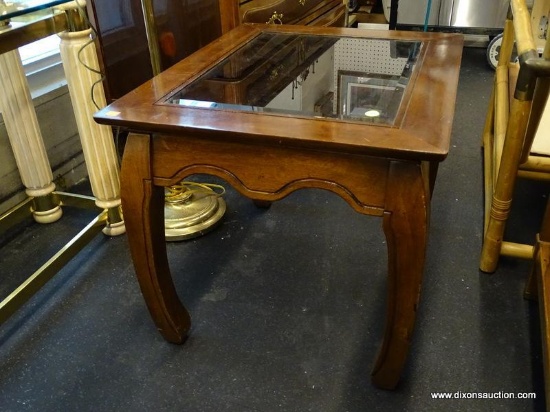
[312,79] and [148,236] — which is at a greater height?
[312,79]

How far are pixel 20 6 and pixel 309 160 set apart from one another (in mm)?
659

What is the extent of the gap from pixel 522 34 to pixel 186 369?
3.16 feet

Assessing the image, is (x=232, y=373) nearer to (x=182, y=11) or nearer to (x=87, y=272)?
(x=87, y=272)

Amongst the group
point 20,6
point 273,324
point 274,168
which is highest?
point 20,6

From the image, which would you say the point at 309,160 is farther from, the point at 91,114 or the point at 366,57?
the point at 91,114

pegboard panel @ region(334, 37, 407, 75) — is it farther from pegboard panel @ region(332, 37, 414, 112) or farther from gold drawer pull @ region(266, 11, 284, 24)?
gold drawer pull @ region(266, 11, 284, 24)

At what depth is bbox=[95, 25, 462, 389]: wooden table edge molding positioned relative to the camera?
743 mm

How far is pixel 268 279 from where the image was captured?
4.25 feet

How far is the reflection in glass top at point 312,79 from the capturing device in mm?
860

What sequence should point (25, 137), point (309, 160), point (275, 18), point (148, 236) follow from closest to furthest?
point (309, 160) → point (148, 236) → point (25, 137) → point (275, 18)

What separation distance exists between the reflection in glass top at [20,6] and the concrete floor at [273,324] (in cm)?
64

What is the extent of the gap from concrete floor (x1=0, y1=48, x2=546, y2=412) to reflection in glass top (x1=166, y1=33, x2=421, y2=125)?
1.70 ft

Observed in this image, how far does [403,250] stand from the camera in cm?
80

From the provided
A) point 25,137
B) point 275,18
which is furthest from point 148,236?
point 275,18
